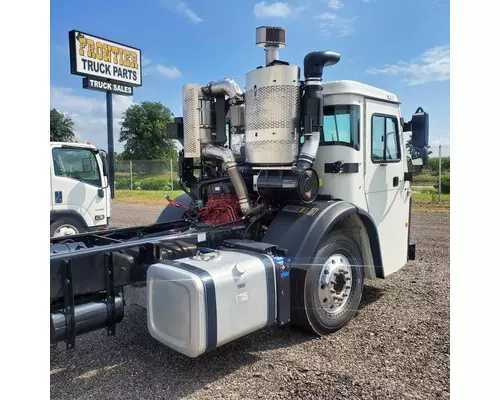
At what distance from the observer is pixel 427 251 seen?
4.75 meters

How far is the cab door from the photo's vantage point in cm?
311

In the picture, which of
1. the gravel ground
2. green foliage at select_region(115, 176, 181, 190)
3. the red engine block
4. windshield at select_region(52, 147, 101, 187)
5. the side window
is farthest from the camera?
windshield at select_region(52, 147, 101, 187)

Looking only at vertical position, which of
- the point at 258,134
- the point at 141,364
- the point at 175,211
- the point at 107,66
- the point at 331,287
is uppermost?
the point at 107,66

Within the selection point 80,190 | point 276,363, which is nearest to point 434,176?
point 276,363

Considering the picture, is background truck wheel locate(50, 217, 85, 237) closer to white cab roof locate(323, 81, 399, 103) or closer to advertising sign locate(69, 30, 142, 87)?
advertising sign locate(69, 30, 142, 87)

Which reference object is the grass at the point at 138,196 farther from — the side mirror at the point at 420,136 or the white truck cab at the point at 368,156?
the side mirror at the point at 420,136

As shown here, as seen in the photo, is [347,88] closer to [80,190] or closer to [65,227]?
[65,227]

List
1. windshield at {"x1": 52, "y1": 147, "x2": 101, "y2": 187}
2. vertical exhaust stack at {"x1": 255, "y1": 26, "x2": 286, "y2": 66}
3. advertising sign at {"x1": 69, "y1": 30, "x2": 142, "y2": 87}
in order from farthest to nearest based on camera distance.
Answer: windshield at {"x1": 52, "y1": 147, "x2": 101, "y2": 187} < vertical exhaust stack at {"x1": 255, "y1": 26, "x2": 286, "y2": 66} < advertising sign at {"x1": 69, "y1": 30, "x2": 142, "y2": 87}

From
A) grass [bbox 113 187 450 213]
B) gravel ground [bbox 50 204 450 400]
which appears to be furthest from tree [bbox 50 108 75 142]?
gravel ground [bbox 50 204 450 400]

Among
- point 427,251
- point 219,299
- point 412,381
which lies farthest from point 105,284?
point 427,251

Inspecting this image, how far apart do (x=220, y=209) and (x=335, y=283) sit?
3.15ft

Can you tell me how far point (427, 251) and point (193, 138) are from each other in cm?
311

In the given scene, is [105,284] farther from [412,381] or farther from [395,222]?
[395,222]

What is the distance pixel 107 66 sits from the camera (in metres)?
1.45
